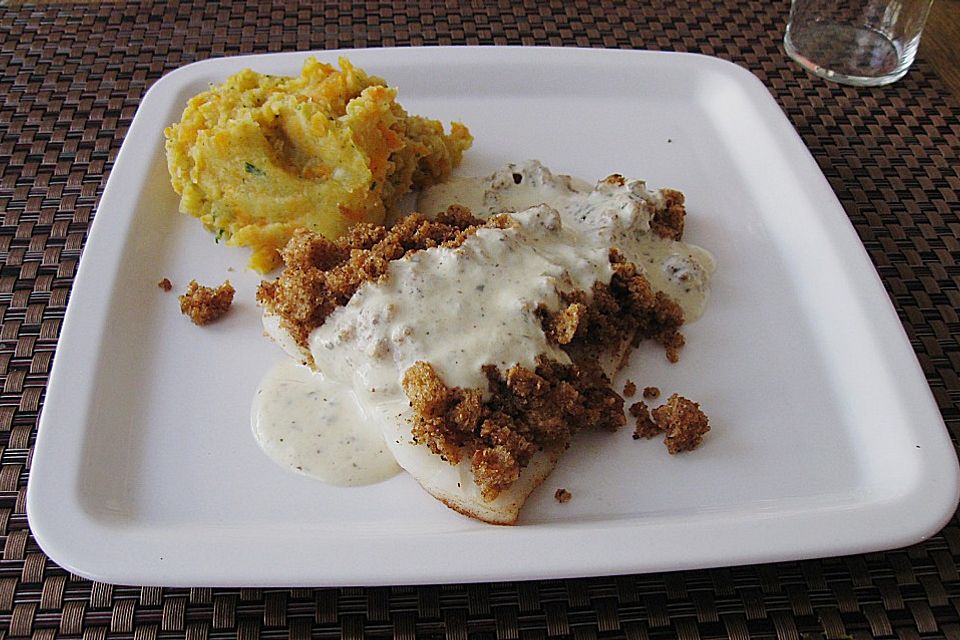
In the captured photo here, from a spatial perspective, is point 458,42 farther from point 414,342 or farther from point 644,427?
point 644,427

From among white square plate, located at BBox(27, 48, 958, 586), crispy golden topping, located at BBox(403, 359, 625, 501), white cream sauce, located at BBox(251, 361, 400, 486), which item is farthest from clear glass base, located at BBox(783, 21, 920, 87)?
white cream sauce, located at BBox(251, 361, 400, 486)

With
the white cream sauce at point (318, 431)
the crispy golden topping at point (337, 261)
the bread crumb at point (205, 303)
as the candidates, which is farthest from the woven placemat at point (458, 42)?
the crispy golden topping at point (337, 261)

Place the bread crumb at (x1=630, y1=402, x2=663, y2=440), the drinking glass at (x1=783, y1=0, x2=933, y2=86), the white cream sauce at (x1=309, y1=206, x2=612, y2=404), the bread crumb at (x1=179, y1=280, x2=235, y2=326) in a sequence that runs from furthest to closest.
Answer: the drinking glass at (x1=783, y1=0, x2=933, y2=86) → the bread crumb at (x1=179, y1=280, x2=235, y2=326) → the bread crumb at (x1=630, y1=402, x2=663, y2=440) → the white cream sauce at (x1=309, y1=206, x2=612, y2=404)

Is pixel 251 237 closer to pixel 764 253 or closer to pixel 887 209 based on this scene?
pixel 764 253

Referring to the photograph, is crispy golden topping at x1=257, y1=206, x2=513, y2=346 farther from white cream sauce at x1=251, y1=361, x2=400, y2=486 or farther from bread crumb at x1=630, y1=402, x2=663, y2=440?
bread crumb at x1=630, y1=402, x2=663, y2=440

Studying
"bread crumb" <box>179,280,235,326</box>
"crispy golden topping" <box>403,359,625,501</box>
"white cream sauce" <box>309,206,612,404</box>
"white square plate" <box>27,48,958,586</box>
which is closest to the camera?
"white square plate" <box>27,48,958,586</box>

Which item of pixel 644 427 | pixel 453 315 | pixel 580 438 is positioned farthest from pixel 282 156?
pixel 644 427

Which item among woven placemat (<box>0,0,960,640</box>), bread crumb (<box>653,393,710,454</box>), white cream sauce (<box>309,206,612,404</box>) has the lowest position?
woven placemat (<box>0,0,960,640</box>)
